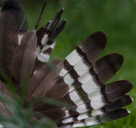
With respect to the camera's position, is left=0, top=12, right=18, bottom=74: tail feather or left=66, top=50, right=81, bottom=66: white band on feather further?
A: left=66, top=50, right=81, bottom=66: white band on feather

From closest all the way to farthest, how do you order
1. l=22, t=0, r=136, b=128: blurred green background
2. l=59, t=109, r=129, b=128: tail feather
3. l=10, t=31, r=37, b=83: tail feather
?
1. l=10, t=31, r=37, b=83: tail feather
2. l=59, t=109, r=129, b=128: tail feather
3. l=22, t=0, r=136, b=128: blurred green background

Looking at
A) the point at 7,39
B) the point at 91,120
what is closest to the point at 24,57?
the point at 7,39

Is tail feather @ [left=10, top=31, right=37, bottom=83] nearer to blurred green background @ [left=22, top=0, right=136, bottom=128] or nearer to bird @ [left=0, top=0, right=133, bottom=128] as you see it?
bird @ [left=0, top=0, right=133, bottom=128]

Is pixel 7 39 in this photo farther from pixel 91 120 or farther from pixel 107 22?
pixel 107 22

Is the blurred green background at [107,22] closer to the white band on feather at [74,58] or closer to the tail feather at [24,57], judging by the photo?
the white band on feather at [74,58]

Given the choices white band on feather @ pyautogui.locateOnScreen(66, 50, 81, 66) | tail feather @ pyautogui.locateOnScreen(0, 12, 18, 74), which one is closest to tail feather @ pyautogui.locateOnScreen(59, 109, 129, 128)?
white band on feather @ pyautogui.locateOnScreen(66, 50, 81, 66)

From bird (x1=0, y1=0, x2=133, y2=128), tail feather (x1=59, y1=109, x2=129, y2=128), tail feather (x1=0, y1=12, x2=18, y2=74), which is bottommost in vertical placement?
tail feather (x1=59, y1=109, x2=129, y2=128)

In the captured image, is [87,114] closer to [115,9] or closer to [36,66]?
[36,66]

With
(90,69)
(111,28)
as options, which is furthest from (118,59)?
(111,28)
